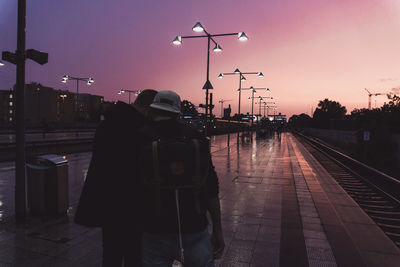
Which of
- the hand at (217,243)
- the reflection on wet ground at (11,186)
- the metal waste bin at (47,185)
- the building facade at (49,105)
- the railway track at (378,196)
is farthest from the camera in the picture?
the building facade at (49,105)

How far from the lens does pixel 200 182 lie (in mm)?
1719

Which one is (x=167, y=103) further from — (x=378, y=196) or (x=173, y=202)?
(x=378, y=196)

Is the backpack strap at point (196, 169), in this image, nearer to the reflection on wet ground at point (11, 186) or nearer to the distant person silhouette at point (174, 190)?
the distant person silhouette at point (174, 190)

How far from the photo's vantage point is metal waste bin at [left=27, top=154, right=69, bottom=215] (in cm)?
552

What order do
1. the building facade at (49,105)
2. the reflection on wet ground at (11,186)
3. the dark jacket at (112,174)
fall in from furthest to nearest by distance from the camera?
the building facade at (49,105), the reflection on wet ground at (11,186), the dark jacket at (112,174)

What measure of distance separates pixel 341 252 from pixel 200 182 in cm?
380

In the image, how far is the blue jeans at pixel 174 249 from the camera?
1785 mm

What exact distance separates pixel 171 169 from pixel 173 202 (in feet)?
0.66

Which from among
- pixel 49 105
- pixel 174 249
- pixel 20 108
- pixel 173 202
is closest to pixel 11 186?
pixel 20 108

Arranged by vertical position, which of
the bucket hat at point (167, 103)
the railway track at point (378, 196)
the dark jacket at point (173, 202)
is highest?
the bucket hat at point (167, 103)

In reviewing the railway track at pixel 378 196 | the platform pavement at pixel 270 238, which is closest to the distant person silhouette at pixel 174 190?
the platform pavement at pixel 270 238

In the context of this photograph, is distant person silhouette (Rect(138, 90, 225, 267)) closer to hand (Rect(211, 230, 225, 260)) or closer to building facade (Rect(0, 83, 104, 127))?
hand (Rect(211, 230, 225, 260))

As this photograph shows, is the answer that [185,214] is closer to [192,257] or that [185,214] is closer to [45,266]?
[192,257]

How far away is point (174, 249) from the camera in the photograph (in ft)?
5.90
